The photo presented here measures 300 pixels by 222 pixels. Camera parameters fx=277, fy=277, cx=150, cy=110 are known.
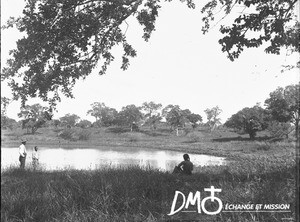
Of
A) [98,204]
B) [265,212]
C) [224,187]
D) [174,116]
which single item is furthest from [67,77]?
[174,116]

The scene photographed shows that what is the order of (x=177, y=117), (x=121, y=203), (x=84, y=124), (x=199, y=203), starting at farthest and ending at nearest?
(x=84, y=124), (x=177, y=117), (x=121, y=203), (x=199, y=203)

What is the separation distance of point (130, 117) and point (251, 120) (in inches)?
1745

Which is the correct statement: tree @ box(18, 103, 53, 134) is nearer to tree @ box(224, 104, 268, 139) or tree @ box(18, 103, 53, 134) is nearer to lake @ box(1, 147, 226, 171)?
lake @ box(1, 147, 226, 171)

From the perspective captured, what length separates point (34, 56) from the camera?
766cm

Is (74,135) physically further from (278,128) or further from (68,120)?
(278,128)

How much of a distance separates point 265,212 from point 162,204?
1871 mm

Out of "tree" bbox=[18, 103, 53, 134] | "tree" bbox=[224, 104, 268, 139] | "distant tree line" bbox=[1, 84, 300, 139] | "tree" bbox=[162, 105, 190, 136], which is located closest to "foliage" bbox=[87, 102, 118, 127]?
"distant tree line" bbox=[1, 84, 300, 139]

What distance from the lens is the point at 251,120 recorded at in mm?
63250

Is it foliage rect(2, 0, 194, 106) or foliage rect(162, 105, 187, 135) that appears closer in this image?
foliage rect(2, 0, 194, 106)

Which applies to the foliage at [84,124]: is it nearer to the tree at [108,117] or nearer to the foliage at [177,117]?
the tree at [108,117]

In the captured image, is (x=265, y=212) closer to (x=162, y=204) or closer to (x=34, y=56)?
(x=162, y=204)

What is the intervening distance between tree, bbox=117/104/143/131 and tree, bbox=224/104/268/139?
37377mm

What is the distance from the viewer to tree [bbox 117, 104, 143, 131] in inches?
3780

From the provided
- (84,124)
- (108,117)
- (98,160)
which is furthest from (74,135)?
(98,160)
